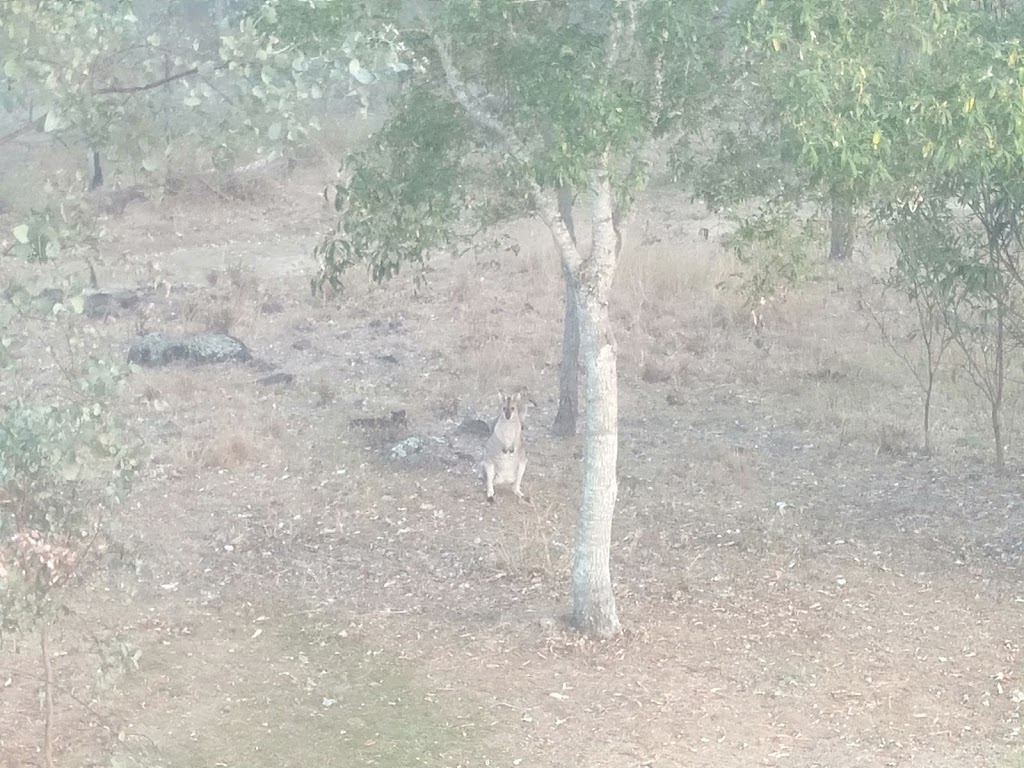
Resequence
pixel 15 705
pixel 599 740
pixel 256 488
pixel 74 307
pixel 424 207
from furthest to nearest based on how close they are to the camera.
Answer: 1. pixel 256 488
2. pixel 424 207
3. pixel 15 705
4. pixel 599 740
5. pixel 74 307

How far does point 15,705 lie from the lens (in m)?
7.54

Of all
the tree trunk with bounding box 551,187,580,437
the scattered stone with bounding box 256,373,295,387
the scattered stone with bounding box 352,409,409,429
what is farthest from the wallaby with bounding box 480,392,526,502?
the scattered stone with bounding box 256,373,295,387

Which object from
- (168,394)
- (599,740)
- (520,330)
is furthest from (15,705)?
(520,330)

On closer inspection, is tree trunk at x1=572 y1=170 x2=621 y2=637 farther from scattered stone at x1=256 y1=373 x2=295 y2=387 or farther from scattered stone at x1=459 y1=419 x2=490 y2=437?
scattered stone at x1=256 y1=373 x2=295 y2=387

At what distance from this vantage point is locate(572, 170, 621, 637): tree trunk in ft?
25.6

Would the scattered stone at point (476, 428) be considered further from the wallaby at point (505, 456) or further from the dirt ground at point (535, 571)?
the wallaby at point (505, 456)

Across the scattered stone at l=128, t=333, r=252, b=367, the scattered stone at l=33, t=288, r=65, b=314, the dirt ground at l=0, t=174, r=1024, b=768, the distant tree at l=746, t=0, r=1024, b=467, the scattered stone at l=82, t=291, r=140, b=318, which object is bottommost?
the dirt ground at l=0, t=174, r=1024, b=768

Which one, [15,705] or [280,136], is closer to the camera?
[280,136]

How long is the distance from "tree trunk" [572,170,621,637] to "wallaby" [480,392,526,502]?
267 cm

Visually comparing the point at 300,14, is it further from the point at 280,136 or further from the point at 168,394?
the point at 168,394

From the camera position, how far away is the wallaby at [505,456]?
10.9m

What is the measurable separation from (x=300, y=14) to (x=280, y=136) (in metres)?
2.09

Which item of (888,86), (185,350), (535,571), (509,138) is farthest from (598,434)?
(185,350)

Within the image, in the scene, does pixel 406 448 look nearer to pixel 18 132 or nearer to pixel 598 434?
pixel 598 434
